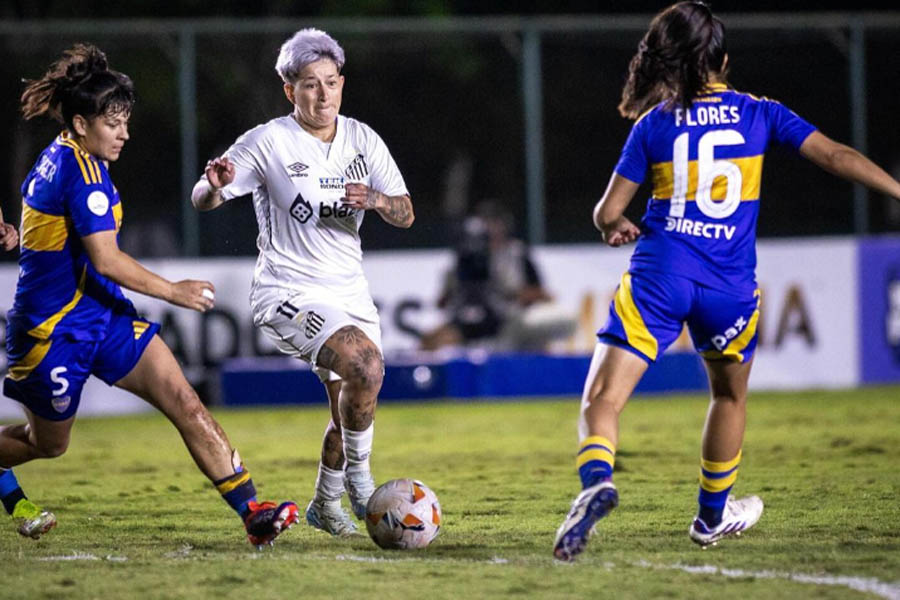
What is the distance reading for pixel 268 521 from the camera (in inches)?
245

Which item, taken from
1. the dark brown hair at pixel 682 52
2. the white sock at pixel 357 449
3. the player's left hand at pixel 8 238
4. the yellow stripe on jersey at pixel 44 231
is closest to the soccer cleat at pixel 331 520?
the white sock at pixel 357 449

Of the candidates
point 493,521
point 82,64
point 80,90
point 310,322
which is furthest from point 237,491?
point 82,64

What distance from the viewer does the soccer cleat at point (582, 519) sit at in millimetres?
5496

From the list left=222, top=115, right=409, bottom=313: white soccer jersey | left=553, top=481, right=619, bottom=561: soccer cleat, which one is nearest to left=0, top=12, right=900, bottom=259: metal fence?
left=222, top=115, right=409, bottom=313: white soccer jersey

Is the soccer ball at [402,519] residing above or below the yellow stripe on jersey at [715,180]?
below

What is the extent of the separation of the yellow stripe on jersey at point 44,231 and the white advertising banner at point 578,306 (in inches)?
334

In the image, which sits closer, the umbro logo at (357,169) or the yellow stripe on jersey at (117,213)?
the yellow stripe on jersey at (117,213)

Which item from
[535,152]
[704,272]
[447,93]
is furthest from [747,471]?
[447,93]

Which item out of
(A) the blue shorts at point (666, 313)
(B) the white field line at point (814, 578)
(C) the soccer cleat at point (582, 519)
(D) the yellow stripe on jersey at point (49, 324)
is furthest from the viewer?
(D) the yellow stripe on jersey at point (49, 324)

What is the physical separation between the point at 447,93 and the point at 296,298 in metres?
16.0

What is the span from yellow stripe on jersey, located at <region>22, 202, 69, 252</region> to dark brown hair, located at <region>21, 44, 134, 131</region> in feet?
1.40

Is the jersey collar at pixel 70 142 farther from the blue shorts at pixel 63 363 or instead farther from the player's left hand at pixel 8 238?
the blue shorts at pixel 63 363

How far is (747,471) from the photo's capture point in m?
9.03

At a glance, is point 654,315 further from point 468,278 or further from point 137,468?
point 468,278
